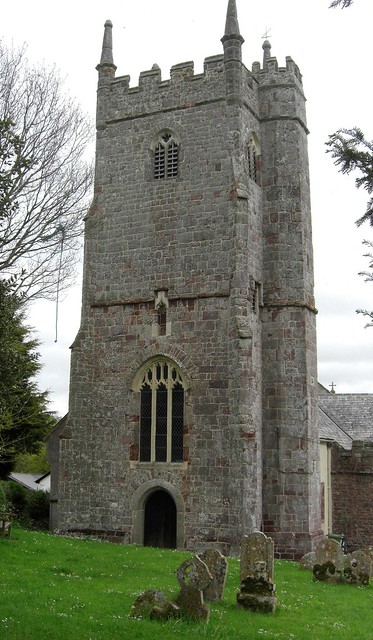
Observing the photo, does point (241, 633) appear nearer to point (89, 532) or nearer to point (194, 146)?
point (89, 532)

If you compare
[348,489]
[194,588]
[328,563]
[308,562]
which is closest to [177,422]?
[308,562]

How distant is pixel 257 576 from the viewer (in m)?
11.9

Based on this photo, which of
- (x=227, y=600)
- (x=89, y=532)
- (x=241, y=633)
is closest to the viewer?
(x=241, y=633)

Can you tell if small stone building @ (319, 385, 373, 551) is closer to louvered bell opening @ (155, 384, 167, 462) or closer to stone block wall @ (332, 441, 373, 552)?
stone block wall @ (332, 441, 373, 552)

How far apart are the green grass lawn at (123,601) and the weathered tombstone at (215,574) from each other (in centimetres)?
20

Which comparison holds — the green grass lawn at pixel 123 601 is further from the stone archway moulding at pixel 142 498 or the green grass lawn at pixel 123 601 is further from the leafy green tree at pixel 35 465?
the leafy green tree at pixel 35 465

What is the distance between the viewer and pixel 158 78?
2292 cm

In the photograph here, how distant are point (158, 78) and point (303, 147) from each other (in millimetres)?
5293

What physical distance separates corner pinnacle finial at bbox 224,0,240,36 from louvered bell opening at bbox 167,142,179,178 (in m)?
3.81

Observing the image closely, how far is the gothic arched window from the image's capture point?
67.4 ft

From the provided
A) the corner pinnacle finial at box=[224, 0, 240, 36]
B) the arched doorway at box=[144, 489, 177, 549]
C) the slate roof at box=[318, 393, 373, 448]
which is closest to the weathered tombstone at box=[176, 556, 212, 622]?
the arched doorway at box=[144, 489, 177, 549]

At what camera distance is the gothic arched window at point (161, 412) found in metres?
20.5

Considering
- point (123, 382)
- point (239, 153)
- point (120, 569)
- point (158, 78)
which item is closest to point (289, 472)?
point (123, 382)

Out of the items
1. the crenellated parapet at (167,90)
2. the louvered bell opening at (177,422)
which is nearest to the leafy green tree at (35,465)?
the louvered bell opening at (177,422)
